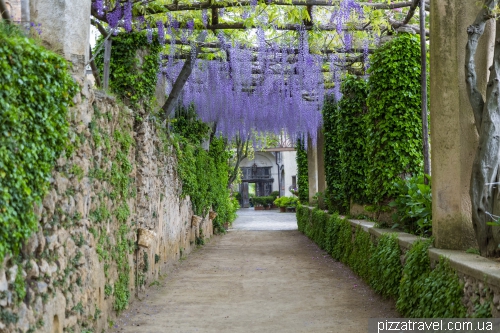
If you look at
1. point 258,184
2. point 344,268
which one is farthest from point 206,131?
Answer: point 258,184

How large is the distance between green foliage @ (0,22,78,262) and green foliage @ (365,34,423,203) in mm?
4243

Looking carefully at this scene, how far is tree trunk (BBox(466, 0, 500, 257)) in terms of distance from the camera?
3.83 m

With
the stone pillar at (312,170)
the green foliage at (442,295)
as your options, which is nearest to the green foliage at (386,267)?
the green foliage at (442,295)

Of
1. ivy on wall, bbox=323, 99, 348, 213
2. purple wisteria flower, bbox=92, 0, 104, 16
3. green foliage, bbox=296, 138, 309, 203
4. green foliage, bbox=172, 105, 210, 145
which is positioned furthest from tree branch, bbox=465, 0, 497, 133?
green foliage, bbox=296, 138, 309, 203

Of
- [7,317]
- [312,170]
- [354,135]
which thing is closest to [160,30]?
[354,135]

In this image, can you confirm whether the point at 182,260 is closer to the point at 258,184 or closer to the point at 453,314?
the point at 453,314

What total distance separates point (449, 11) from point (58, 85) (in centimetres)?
299

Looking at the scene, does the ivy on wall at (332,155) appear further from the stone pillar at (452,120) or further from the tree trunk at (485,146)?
the tree trunk at (485,146)

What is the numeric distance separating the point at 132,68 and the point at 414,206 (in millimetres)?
3466

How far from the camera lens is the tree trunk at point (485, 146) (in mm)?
3830

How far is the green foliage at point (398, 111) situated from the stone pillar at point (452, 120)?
1.99 meters

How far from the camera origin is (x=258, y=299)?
569cm

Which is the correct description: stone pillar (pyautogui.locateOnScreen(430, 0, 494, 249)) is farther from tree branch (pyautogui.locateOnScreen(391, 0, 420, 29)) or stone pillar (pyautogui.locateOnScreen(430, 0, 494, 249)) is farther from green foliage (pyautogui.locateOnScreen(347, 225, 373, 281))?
tree branch (pyautogui.locateOnScreen(391, 0, 420, 29))

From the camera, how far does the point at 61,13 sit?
13.4 ft
